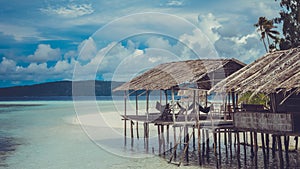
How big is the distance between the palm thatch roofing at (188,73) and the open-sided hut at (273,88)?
1521mm

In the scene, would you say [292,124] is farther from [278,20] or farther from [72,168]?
[278,20]

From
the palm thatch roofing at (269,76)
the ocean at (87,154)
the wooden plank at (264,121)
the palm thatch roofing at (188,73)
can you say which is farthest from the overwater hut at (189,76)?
the ocean at (87,154)

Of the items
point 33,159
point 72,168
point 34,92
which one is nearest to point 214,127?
point 72,168

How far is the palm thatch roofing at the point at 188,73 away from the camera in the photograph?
14242 mm

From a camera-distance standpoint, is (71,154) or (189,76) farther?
(71,154)

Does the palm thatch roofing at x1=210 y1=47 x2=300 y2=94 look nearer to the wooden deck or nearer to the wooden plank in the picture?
the wooden plank

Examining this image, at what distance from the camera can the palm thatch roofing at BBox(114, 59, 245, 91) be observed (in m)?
14.2

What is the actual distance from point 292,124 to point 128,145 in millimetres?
10118

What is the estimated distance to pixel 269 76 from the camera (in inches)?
449

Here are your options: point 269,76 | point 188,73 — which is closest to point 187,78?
point 188,73

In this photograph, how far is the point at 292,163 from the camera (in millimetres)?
12797

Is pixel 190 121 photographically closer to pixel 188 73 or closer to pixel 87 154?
pixel 188 73

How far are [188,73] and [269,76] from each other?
13.0ft

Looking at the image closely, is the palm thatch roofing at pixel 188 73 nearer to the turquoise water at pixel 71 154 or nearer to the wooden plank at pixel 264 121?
the wooden plank at pixel 264 121
